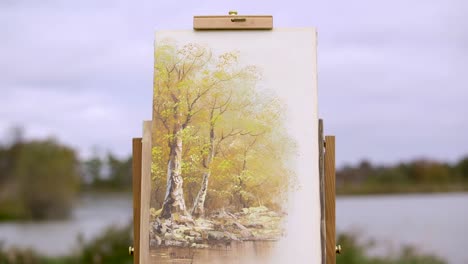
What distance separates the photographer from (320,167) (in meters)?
2.60

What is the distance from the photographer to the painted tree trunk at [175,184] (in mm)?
2627

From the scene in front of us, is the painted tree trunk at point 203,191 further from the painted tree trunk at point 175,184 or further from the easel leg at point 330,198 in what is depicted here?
the easel leg at point 330,198

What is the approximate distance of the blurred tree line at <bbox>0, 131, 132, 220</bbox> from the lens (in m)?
6.89

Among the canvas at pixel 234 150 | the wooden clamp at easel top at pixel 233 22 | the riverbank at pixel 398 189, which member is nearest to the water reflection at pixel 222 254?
the canvas at pixel 234 150

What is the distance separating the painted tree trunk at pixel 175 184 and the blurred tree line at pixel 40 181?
168 inches

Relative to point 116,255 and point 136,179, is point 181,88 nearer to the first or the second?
point 136,179

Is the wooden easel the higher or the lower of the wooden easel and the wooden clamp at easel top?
the lower

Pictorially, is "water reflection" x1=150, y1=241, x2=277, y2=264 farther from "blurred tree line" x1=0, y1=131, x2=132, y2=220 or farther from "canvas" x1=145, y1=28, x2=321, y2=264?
"blurred tree line" x1=0, y1=131, x2=132, y2=220

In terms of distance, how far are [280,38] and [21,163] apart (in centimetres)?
516

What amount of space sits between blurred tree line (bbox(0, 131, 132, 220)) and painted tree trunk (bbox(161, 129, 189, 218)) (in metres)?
4.28

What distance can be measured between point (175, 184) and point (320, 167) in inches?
24.8

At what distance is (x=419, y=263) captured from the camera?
17.8 feet

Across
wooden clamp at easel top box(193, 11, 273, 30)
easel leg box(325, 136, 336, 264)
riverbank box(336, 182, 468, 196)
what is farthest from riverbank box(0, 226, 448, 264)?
wooden clamp at easel top box(193, 11, 273, 30)

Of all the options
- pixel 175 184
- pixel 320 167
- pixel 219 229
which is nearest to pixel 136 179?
pixel 175 184
